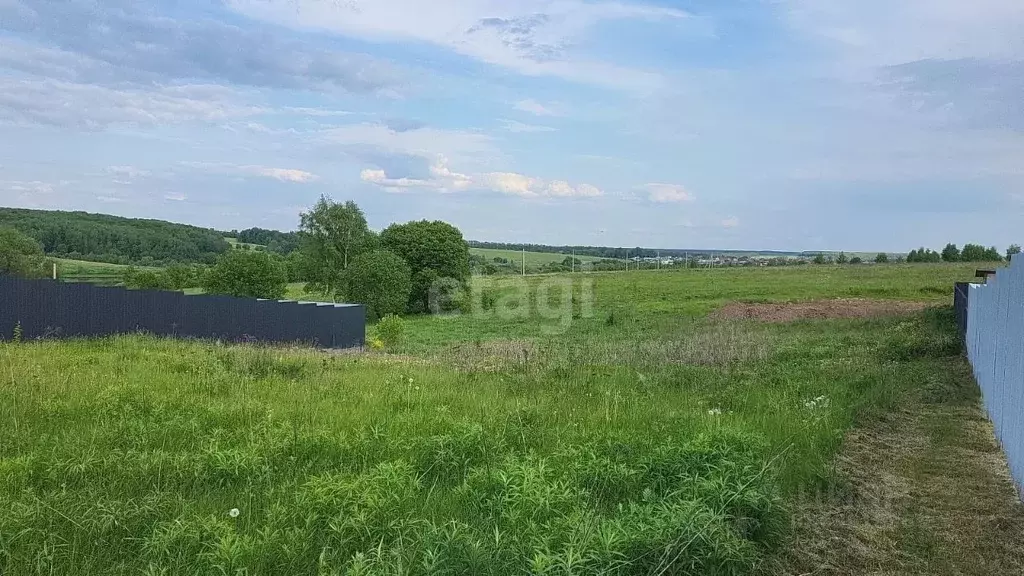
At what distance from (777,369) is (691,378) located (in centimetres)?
210

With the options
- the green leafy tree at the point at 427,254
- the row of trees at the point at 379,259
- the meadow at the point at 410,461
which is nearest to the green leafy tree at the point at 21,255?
the row of trees at the point at 379,259

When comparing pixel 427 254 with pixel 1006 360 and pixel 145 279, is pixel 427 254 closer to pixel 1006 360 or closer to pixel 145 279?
pixel 145 279

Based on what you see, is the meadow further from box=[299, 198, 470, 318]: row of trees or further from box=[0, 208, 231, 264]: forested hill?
box=[0, 208, 231, 264]: forested hill

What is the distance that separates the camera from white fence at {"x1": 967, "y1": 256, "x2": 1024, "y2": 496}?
5.21 metres

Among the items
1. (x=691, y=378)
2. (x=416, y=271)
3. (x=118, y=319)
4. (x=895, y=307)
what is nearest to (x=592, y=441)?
(x=691, y=378)

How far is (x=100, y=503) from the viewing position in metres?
3.93

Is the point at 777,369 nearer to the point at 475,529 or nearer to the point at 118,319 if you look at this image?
the point at 475,529

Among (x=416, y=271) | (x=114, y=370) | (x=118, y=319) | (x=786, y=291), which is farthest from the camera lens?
(x=416, y=271)

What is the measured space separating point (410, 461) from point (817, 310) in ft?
87.6

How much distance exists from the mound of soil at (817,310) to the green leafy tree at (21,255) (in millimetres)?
53311

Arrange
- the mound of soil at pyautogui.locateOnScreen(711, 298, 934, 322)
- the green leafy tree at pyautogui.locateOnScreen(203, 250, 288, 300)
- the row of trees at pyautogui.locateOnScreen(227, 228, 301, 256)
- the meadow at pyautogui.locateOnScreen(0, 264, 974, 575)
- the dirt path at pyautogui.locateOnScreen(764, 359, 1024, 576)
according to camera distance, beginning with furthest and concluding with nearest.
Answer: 1. the row of trees at pyautogui.locateOnScreen(227, 228, 301, 256)
2. the green leafy tree at pyautogui.locateOnScreen(203, 250, 288, 300)
3. the mound of soil at pyautogui.locateOnScreen(711, 298, 934, 322)
4. the dirt path at pyautogui.locateOnScreen(764, 359, 1024, 576)
5. the meadow at pyautogui.locateOnScreen(0, 264, 974, 575)

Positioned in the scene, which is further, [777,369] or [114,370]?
[777,369]

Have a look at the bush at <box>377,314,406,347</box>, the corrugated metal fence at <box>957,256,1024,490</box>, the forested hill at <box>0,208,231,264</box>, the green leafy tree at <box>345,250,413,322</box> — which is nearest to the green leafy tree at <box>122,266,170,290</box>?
the forested hill at <box>0,208,231,264</box>

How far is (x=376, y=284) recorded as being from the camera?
4178cm
